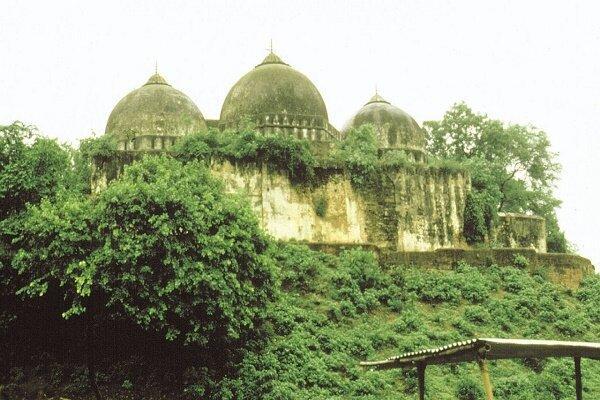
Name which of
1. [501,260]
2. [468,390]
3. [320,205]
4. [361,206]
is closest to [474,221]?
[501,260]

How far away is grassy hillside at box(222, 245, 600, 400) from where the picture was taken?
14234 millimetres

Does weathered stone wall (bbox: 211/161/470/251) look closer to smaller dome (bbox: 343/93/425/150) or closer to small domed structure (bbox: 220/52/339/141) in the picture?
small domed structure (bbox: 220/52/339/141)

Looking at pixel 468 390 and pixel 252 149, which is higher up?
pixel 252 149

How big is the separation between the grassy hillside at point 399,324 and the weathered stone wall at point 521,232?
192 inches

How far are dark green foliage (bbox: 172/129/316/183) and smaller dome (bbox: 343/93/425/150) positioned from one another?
200 inches

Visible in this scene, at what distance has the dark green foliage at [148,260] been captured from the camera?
43.1 feet

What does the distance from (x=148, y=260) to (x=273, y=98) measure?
11.4 meters

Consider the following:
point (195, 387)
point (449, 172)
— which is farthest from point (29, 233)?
point (449, 172)

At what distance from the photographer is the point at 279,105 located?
23828 mm

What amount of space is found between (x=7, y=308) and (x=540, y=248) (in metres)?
17.9

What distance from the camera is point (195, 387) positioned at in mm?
13633

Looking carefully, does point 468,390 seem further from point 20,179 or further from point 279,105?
point 279,105

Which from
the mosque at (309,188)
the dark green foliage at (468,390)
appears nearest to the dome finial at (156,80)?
the mosque at (309,188)

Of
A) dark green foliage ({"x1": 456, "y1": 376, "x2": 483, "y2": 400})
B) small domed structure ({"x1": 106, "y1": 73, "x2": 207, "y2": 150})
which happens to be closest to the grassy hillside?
dark green foliage ({"x1": 456, "y1": 376, "x2": 483, "y2": 400})
